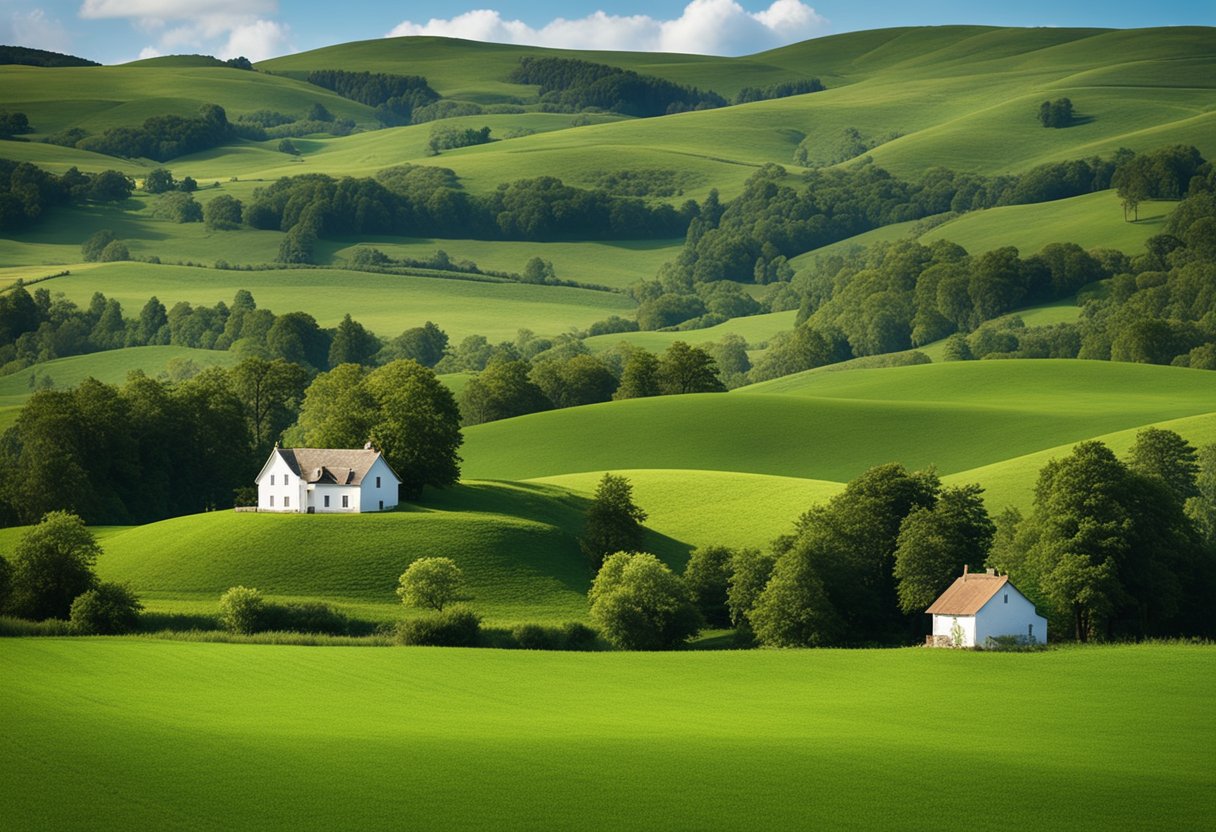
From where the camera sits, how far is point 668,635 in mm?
71688

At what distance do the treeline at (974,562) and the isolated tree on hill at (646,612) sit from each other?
3.09 m

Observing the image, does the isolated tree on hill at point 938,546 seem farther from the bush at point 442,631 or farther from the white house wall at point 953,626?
the bush at point 442,631

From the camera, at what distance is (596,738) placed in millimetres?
43750

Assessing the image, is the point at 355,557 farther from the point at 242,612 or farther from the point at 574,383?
the point at 574,383

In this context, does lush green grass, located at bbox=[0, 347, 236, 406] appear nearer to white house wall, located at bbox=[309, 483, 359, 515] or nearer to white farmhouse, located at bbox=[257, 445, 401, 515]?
white farmhouse, located at bbox=[257, 445, 401, 515]

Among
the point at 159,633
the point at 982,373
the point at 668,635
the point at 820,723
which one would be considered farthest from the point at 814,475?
the point at 820,723

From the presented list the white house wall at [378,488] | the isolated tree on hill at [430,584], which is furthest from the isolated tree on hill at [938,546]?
the white house wall at [378,488]

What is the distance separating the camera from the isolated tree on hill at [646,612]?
233ft

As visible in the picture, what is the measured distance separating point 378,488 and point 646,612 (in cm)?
2669

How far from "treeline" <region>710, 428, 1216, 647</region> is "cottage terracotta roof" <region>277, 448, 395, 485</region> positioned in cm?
2292

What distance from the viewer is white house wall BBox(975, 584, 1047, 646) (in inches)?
2638

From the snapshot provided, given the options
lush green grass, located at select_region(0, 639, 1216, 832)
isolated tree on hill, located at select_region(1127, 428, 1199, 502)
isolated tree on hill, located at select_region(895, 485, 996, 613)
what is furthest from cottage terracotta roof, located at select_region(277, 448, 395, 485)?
isolated tree on hill, located at select_region(1127, 428, 1199, 502)

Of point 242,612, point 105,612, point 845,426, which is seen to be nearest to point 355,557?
point 242,612

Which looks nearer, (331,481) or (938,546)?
(938,546)
